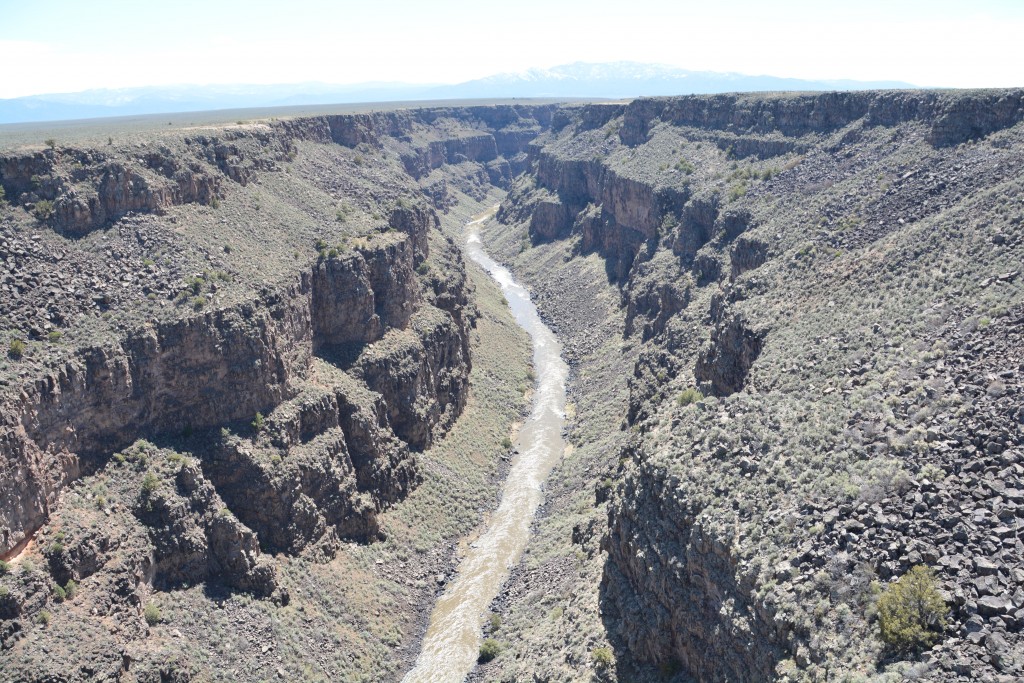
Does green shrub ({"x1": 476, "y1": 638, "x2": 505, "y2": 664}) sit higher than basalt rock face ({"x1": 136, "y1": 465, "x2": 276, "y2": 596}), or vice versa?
basalt rock face ({"x1": 136, "y1": 465, "x2": 276, "y2": 596})

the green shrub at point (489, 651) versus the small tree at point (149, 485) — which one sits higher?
the small tree at point (149, 485)

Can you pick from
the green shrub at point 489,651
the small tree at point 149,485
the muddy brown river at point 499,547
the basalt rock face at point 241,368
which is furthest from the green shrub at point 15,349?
the green shrub at point 489,651

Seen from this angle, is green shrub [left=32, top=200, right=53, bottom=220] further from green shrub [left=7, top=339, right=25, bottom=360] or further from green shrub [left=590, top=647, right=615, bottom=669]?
green shrub [left=590, top=647, right=615, bottom=669]

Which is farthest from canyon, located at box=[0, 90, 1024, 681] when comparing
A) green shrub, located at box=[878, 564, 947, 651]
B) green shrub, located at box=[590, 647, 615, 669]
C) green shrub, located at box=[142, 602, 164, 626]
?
green shrub, located at box=[878, 564, 947, 651]

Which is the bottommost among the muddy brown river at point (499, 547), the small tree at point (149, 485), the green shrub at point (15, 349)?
the muddy brown river at point (499, 547)

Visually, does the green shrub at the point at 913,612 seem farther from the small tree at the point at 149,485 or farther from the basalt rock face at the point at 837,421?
the small tree at the point at 149,485

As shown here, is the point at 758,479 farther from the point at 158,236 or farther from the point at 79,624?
the point at 158,236

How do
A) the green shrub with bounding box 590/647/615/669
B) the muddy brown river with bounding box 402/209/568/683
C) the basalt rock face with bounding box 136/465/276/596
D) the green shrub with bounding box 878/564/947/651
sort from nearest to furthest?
the green shrub with bounding box 878/564/947/651
the green shrub with bounding box 590/647/615/669
the basalt rock face with bounding box 136/465/276/596
the muddy brown river with bounding box 402/209/568/683

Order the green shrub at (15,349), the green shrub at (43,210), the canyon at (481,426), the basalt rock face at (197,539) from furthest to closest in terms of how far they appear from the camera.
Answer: the green shrub at (43,210) → the basalt rock face at (197,539) → the green shrub at (15,349) → the canyon at (481,426)
